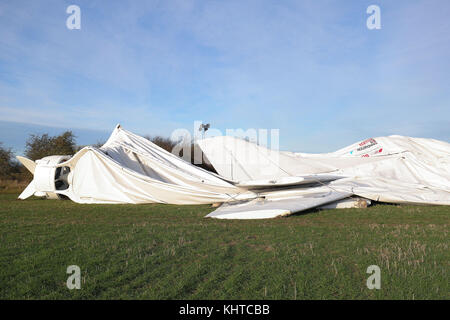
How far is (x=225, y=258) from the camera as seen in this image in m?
3.97

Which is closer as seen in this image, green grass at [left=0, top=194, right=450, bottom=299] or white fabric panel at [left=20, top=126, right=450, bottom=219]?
green grass at [left=0, top=194, right=450, bottom=299]

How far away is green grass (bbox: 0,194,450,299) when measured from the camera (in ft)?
9.58

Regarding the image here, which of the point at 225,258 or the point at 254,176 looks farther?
the point at 254,176

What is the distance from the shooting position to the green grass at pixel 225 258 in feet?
9.58

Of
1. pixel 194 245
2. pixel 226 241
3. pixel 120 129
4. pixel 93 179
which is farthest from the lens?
pixel 120 129

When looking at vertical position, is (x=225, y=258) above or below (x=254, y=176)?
below

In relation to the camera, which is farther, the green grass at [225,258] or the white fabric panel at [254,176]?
the white fabric panel at [254,176]

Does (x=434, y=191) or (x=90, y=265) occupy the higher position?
(x=434, y=191)

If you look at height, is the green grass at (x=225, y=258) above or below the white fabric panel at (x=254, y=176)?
below

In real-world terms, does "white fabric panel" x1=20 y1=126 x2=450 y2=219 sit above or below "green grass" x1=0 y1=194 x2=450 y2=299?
above

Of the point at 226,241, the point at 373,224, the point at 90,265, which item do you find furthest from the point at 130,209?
the point at 373,224
